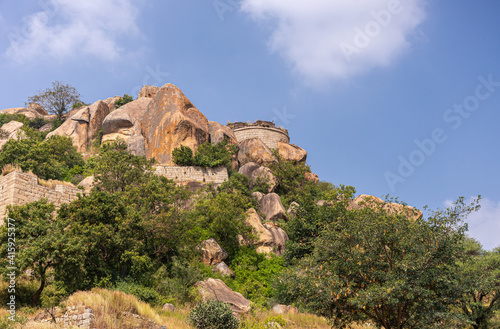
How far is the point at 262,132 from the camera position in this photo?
50.4 m

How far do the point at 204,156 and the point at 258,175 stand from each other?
5.53 m

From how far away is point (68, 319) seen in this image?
11617 mm

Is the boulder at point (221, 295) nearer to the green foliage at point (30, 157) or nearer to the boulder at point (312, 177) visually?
the green foliage at point (30, 157)

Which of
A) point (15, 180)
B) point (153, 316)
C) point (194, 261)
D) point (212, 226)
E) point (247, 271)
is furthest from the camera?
point (212, 226)

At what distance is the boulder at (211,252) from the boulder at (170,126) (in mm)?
14343

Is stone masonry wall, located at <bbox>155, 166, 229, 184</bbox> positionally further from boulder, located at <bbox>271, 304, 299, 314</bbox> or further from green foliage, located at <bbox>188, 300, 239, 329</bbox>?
green foliage, located at <bbox>188, 300, 239, 329</bbox>

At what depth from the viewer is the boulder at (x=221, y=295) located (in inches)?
643

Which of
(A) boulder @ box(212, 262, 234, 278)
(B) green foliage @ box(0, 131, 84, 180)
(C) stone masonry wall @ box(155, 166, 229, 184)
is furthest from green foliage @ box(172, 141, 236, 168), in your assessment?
(A) boulder @ box(212, 262, 234, 278)

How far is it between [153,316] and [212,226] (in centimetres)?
1144

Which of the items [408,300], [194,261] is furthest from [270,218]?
[408,300]

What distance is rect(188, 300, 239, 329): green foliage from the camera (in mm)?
13641

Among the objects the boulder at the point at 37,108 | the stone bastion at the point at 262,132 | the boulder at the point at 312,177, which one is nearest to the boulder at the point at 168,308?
the boulder at the point at 312,177

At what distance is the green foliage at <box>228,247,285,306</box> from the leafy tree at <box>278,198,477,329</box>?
7.31 metres

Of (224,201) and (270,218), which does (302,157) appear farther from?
(224,201)
